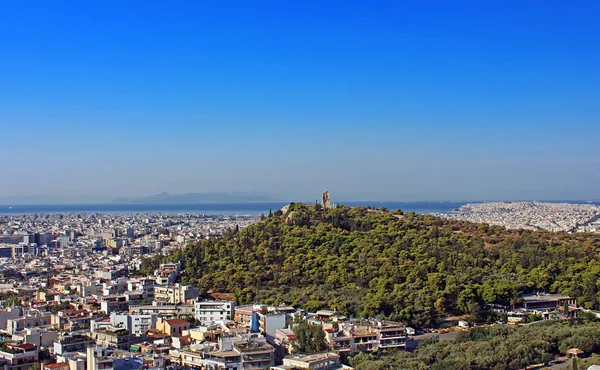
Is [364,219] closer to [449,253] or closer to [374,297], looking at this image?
[449,253]

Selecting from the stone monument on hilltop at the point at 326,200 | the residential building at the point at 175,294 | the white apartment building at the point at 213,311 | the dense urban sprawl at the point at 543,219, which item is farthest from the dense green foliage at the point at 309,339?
the dense urban sprawl at the point at 543,219

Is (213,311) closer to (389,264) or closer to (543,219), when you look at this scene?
(389,264)

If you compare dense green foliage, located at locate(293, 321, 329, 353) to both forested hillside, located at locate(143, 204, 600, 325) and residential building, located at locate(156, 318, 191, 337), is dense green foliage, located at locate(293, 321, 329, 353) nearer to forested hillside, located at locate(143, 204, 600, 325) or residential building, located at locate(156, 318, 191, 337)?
residential building, located at locate(156, 318, 191, 337)

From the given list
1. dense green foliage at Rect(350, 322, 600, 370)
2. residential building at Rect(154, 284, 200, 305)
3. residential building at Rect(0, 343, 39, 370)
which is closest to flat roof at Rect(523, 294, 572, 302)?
dense green foliage at Rect(350, 322, 600, 370)

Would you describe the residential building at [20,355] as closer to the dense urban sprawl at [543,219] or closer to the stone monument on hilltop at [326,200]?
the stone monument on hilltop at [326,200]

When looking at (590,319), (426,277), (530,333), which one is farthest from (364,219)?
(530,333)

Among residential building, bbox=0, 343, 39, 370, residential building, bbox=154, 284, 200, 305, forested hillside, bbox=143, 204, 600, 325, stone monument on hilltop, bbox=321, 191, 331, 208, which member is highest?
→ stone monument on hilltop, bbox=321, 191, 331, 208
